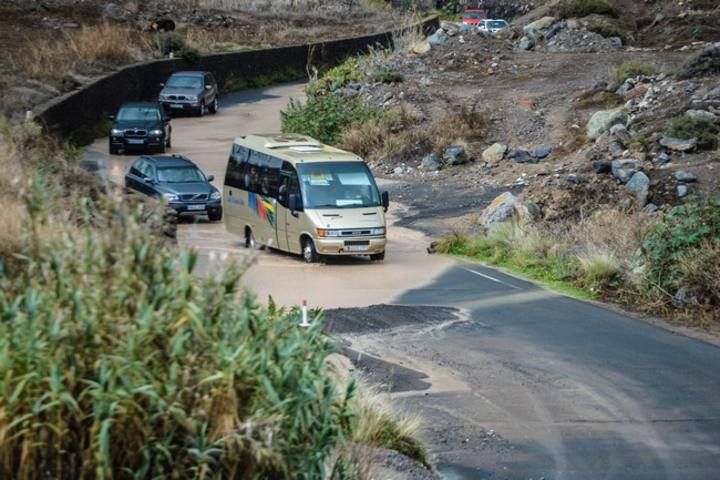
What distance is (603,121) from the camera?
39406 millimetres

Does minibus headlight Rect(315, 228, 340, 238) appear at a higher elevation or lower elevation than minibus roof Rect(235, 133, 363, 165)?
lower

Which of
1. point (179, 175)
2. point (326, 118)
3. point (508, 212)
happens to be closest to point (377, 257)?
point (508, 212)

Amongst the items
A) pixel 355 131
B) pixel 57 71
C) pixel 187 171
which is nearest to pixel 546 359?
pixel 187 171

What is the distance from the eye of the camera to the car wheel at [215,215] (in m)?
34.0

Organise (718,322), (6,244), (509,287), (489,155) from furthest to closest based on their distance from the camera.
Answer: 1. (489,155)
2. (509,287)
3. (718,322)
4. (6,244)

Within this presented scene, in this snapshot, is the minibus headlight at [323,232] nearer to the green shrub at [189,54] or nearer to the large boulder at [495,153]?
the large boulder at [495,153]

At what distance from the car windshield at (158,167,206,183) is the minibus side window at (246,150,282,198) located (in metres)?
4.79

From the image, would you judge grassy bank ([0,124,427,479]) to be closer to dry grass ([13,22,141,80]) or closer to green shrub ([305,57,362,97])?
dry grass ([13,22,141,80])

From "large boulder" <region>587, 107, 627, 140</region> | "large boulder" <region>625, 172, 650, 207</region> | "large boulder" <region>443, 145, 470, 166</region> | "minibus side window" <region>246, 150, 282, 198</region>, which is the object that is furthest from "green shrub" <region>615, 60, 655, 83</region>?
"minibus side window" <region>246, 150, 282, 198</region>

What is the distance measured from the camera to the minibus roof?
2802 centimetres

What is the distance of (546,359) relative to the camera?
18.4 m

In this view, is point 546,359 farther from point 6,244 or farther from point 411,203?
point 411,203

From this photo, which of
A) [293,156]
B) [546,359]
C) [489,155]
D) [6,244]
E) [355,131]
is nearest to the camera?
[6,244]

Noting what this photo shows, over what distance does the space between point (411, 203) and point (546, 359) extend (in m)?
18.3
